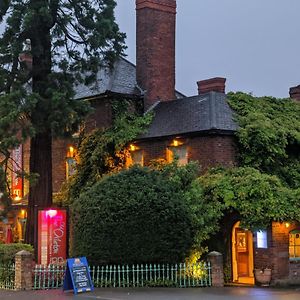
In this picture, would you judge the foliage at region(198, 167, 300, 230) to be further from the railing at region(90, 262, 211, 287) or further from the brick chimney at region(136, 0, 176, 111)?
the brick chimney at region(136, 0, 176, 111)

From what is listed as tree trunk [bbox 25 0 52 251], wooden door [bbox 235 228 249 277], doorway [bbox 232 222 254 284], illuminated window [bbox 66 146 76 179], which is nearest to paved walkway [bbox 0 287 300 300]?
doorway [bbox 232 222 254 284]

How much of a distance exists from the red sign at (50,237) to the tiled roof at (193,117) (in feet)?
23.6

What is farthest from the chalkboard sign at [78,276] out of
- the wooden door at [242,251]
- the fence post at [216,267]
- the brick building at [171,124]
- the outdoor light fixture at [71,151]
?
the outdoor light fixture at [71,151]

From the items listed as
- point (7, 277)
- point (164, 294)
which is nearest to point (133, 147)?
point (7, 277)

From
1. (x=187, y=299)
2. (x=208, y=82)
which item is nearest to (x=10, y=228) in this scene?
(x=208, y=82)

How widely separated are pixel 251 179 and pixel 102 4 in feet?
31.8

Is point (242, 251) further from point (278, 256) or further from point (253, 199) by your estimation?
point (253, 199)

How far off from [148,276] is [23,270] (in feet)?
12.8

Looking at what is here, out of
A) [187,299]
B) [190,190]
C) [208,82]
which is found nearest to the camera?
[187,299]

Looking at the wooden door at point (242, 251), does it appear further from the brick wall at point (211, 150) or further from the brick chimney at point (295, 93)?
the brick chimney at point (295, 93)

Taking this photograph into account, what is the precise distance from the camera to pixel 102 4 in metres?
26.0

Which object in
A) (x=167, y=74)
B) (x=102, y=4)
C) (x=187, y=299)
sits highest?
(x=102, y=4)

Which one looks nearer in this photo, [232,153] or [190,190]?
[190,190]

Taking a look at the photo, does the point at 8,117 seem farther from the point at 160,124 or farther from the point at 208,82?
the point at 208,82
